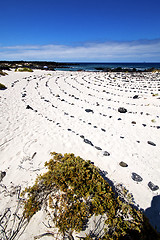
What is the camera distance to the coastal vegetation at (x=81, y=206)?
2.42 metres

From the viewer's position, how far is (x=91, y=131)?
24.2 ft

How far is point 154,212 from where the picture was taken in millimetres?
3322

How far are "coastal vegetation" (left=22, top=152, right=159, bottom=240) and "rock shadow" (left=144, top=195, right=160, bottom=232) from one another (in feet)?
1.98

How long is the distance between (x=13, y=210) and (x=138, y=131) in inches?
275

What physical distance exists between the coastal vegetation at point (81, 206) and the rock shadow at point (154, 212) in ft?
1.98

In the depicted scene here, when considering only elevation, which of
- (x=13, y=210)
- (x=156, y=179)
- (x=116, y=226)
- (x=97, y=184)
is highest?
(x=97, y=184)

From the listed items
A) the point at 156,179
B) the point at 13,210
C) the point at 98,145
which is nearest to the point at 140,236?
the point at 156,179

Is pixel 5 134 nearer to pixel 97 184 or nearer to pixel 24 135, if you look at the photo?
pixel 24 135

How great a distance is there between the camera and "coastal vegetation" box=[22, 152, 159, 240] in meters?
2.42

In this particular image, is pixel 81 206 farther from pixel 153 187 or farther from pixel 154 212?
pixel 153 187

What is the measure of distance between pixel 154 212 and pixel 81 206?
2176mm

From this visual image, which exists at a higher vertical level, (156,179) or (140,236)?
(140,236)

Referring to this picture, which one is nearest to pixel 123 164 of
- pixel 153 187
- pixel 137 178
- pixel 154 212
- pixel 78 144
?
pixel 137 178

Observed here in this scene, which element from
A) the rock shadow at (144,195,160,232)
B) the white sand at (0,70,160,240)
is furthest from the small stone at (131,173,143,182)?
the rock shadow at (144,195,160,232)
